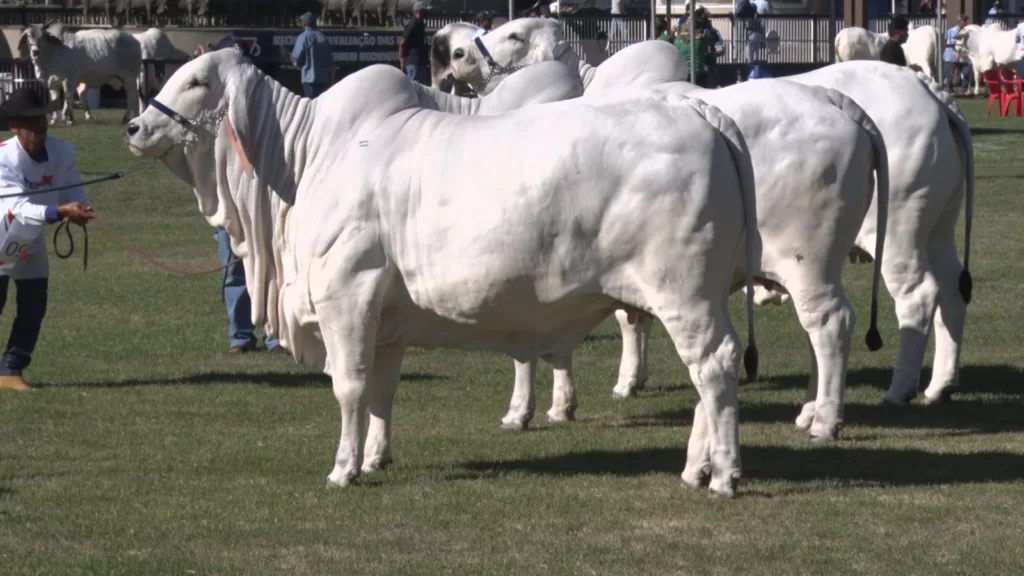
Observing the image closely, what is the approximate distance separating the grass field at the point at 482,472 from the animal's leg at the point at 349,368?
15 cm

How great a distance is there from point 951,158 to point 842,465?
2.57m

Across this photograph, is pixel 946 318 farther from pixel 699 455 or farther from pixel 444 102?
pixel 444 102

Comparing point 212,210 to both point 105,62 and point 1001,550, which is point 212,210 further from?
point 105,62

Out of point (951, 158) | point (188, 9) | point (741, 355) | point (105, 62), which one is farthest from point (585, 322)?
point (188, 9)

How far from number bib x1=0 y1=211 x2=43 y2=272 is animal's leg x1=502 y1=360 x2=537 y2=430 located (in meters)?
3.49

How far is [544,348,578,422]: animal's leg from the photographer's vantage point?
36.1 ft

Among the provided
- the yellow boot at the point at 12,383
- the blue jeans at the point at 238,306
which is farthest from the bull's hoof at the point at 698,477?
the blue jeans at the point at 238,306

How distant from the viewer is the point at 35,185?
39.2 feet

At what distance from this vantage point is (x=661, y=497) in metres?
8.70

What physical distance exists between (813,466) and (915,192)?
7.44 ft

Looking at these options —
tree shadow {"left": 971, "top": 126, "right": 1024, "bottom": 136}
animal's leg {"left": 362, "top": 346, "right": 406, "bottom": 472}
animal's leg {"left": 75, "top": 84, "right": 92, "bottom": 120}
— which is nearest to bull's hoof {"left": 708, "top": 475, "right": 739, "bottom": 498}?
animal's leg {"left": 362, "top": 346, "right": 406, "bottom": 472}

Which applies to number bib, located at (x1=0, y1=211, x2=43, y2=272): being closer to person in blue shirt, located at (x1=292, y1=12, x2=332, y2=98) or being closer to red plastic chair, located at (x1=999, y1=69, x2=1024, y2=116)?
person in blue shirt, located at (x1=292, y1=12, x2=332, y2=98)

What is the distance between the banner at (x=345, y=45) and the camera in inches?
1506

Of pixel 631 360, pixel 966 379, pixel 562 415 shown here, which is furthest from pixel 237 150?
pixel 966 379
